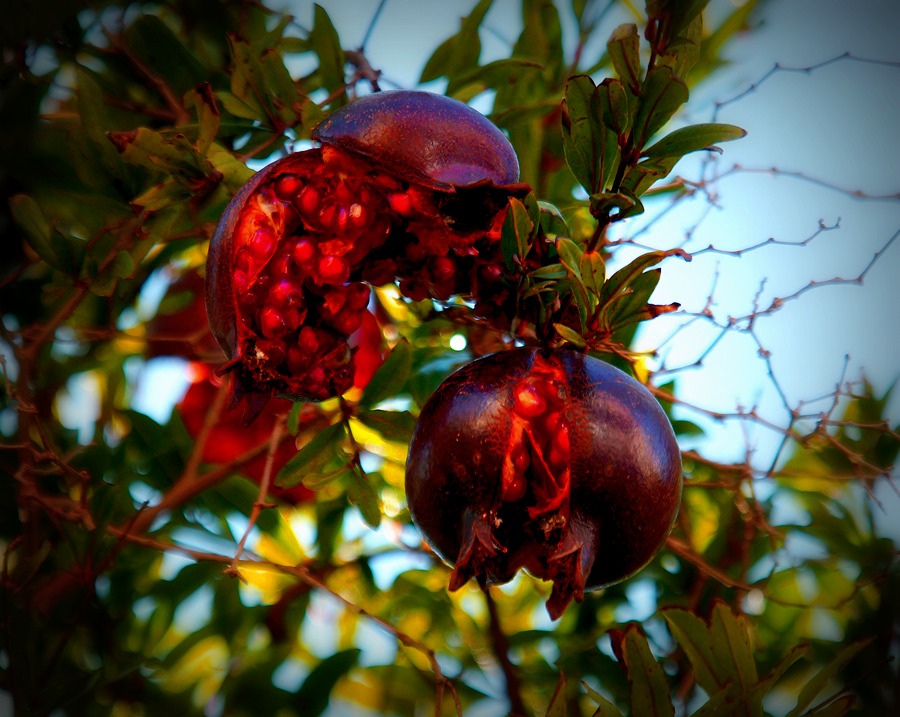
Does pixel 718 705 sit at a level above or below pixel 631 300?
below

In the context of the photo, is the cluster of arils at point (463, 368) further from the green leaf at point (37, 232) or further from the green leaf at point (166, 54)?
the green leaf at point (166, 54)

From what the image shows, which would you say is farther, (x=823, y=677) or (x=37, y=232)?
(x=37, y=232)

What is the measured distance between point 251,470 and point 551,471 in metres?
0.96

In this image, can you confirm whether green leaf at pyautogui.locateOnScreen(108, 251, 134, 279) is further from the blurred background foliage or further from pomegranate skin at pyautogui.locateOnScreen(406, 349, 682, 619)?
pomegranate skin at pyautogui.locateOnScreen(406, 349, 682, 619)

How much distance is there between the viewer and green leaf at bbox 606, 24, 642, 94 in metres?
0.84

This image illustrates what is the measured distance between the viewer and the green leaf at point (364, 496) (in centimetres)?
113

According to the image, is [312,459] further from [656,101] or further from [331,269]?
[656,101]

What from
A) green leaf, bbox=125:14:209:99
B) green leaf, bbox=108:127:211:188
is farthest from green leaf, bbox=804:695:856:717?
Result: green leaf, bbox=125:14:209:99

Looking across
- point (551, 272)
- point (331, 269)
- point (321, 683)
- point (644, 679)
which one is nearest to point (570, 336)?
point (551, 272)

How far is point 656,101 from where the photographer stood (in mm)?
841

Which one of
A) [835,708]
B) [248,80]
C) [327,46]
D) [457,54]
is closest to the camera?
[835,708]

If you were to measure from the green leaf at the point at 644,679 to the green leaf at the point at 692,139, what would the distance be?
1.56 feet

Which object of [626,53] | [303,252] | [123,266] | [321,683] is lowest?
[321,683]

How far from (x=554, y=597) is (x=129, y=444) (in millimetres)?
967
